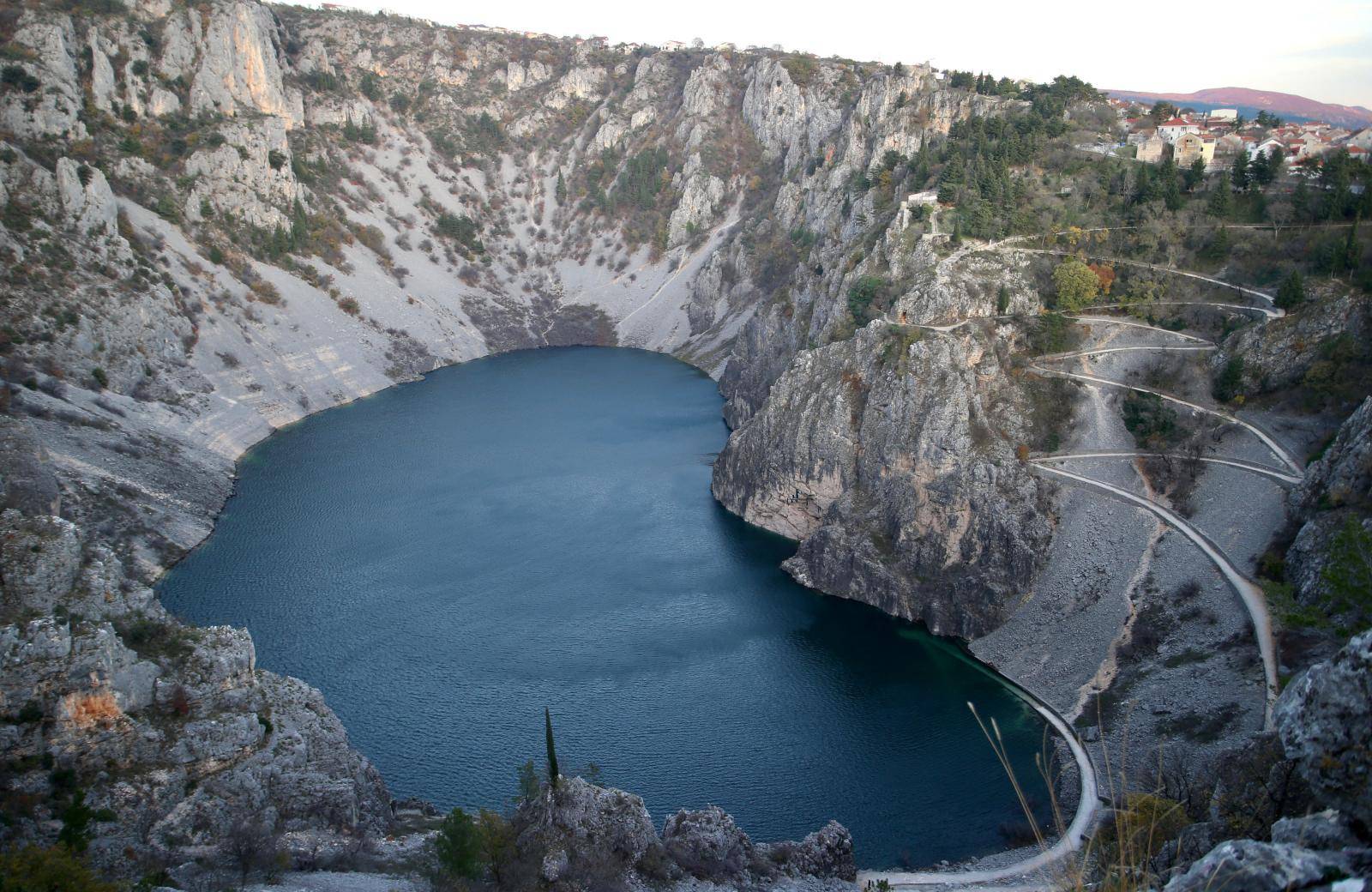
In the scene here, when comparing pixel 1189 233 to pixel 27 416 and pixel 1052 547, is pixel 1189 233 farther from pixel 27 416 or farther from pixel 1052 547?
pixel 27 416

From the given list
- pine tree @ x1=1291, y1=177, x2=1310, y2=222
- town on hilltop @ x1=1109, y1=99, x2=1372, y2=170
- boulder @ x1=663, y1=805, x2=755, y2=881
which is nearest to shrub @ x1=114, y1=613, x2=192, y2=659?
boulder @ x1=663, y1=805, x2=755, y2=881

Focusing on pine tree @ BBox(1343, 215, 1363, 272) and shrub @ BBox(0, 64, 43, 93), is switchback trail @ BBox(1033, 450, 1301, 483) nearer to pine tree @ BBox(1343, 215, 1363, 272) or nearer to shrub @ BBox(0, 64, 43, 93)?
pine tree @ BBox(1343, 215, 1363, 272)

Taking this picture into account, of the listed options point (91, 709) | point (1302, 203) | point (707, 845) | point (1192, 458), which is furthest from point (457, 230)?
point (707, 845)

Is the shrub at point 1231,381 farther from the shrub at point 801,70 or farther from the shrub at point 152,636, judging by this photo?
the shrub at point 801,70

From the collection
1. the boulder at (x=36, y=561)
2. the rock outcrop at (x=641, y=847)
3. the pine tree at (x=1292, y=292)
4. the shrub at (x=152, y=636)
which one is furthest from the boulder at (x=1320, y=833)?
the pine tree at (x=1292, y=292)

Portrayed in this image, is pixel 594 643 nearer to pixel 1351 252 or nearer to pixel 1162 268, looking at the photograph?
pixel 1162 268

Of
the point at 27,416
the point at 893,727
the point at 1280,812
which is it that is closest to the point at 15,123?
the point at 27,416

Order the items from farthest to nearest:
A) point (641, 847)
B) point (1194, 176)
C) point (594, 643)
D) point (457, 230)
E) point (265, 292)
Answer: point (457, 230), point (265, 292), point (1194, 176), point (594, 643), point (641, 847)

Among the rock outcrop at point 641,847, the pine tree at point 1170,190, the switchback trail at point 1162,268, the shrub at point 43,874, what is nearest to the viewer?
the shrub at point 43,874
